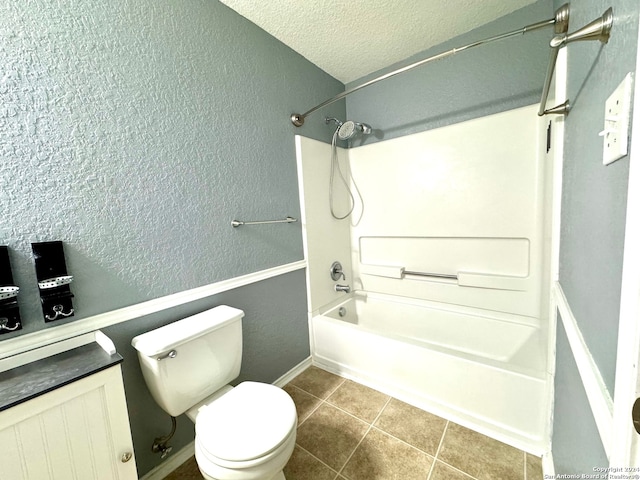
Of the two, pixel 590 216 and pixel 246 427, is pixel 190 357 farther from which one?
pixel 590 216

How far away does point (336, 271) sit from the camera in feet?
7.09

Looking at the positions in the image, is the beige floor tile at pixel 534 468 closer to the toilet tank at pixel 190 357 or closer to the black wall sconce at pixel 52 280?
the toilet tank at pixel 190 357

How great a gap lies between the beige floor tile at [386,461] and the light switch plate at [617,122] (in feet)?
4.61

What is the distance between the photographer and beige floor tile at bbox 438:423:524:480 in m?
1.11

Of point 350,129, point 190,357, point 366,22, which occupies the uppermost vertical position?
point 366,22

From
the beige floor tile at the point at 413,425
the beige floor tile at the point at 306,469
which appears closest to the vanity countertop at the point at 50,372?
the beige floor tile at the point at 306,469

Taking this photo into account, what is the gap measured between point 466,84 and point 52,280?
2471mm

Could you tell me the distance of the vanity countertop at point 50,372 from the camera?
65 cm

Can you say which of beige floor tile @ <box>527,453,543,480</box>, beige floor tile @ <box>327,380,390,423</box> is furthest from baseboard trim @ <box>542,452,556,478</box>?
beige floor tile @ <box>327,380,390,423</box>

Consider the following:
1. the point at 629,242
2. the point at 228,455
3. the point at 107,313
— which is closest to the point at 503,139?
the point at 629,242

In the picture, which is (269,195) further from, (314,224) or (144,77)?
(144,77)

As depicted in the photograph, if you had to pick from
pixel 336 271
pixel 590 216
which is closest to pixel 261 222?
pixel 336 271

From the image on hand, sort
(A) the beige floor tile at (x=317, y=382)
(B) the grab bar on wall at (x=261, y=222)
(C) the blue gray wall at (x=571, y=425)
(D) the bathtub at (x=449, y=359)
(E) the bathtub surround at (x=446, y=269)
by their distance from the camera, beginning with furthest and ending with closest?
(A) the beige floor tile at (x=317, y=382)
(B) the grab bar on wall at (x=261, y=222)
(E) the bathtub surround at (x=446, y=269)
(D) the bathtub at (x=449, y=359)
(C) the blue gray wall at (x=571, y=425)

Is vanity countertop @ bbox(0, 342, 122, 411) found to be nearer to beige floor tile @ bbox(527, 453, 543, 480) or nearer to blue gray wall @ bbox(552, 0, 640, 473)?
blue gray wall @ bbox(552, 0, 640, 473)
